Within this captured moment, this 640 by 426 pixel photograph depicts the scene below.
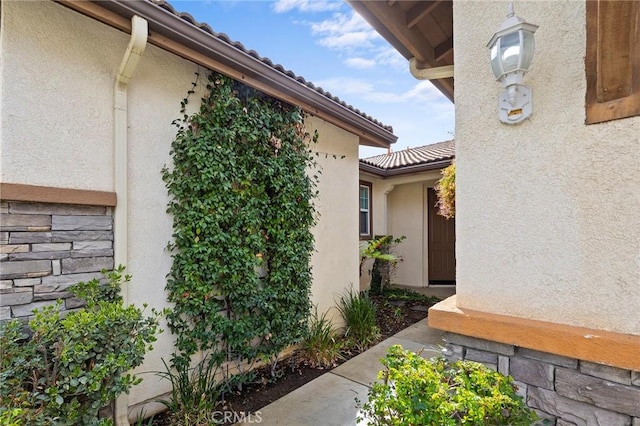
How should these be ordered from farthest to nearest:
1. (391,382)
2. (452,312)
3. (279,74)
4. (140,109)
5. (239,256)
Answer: (279,74), (239,256), (140,109), (452,312), (391,382)

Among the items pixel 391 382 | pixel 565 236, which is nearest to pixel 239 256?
pixel 391 382

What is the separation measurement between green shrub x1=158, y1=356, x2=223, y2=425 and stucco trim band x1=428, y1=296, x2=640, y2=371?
2571 millimetres

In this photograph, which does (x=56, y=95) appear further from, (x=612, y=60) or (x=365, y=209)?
(x=365, y=209)

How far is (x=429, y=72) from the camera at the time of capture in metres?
3.85

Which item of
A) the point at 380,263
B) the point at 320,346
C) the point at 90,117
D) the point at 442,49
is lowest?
the point at 320,346

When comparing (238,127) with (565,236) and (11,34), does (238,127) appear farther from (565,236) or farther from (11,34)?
(565,236)

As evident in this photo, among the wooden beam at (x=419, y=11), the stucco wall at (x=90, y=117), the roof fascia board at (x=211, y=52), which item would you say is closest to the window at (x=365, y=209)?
the roof fascia board at (x=211, y=52)

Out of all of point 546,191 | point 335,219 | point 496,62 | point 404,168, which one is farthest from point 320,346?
point 404,168

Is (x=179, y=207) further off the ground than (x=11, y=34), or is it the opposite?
(x=11, y=34)

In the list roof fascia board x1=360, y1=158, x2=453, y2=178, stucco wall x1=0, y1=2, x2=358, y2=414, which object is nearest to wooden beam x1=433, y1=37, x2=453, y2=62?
stucco wall x1=0, y1=2, x2=358, y2=414

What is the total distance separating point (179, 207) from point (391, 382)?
9.35 ft

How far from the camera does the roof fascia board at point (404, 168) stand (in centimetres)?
825

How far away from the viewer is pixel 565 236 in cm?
215

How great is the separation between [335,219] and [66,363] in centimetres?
427
